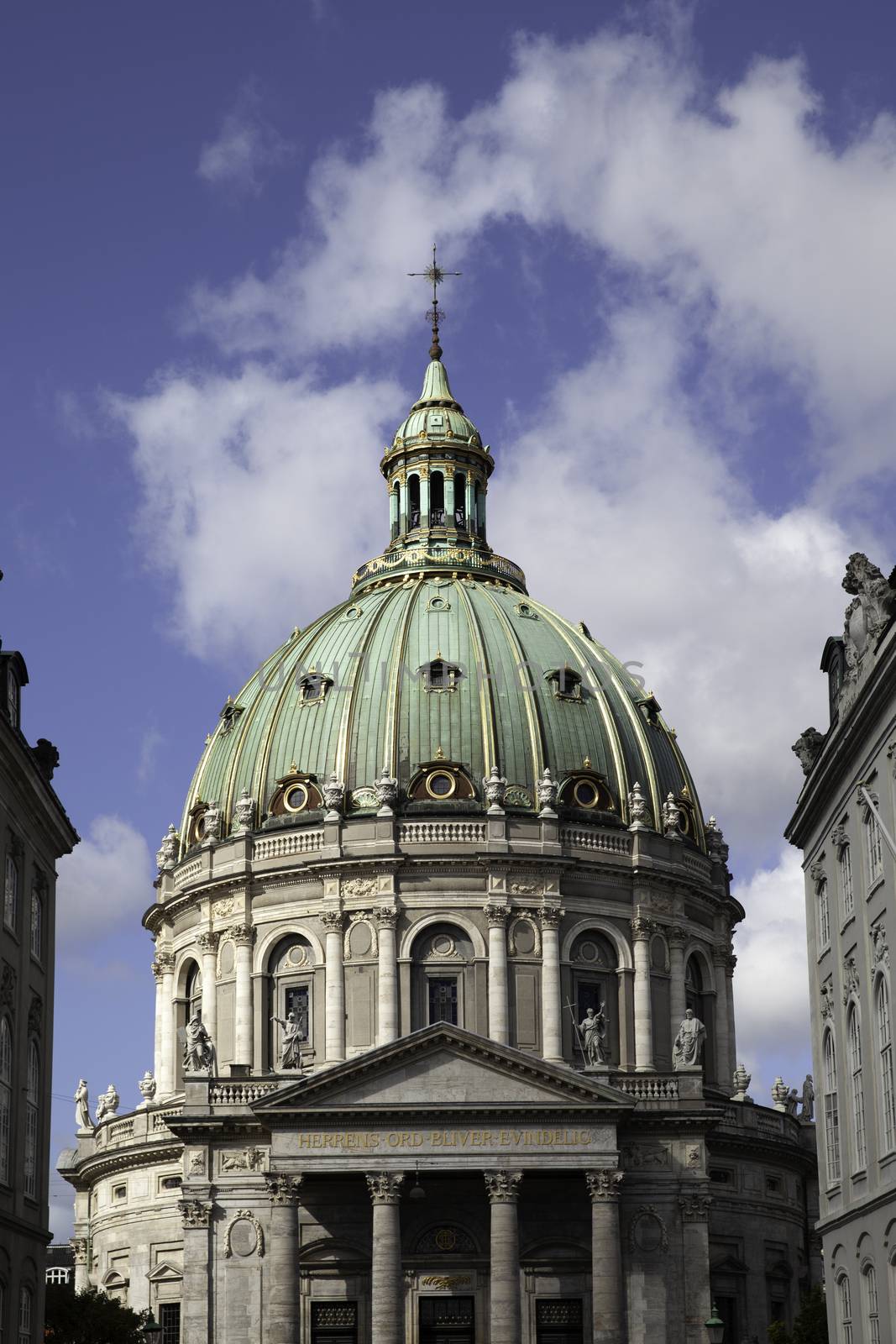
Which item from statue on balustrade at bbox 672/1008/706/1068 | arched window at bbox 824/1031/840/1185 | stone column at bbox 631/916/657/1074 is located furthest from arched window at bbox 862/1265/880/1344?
stone column at bbox 631/916/657/1074

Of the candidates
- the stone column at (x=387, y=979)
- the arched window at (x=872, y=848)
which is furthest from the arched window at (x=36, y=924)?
the stone column at (x=387, y=979)

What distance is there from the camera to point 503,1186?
79.5 metres

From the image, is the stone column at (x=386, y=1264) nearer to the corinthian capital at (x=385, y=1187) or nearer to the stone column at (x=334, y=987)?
the corinthian capital at (x=385, y=1187)

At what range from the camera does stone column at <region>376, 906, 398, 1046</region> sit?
91.5m

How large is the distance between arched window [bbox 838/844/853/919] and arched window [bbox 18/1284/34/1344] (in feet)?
68.1

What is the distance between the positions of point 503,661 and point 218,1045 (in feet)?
68.7

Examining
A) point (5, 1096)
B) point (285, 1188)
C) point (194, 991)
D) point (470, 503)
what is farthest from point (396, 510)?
point (5, 1096)

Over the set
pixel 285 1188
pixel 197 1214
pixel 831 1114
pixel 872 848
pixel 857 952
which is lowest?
pixel 831 1114

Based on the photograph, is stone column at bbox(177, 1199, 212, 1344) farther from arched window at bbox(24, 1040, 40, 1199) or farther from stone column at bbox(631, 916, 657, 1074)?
arched window at bbox(24, 1040, 40, 1199)

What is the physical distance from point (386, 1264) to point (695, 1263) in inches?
471

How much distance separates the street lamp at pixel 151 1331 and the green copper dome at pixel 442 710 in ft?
72.3

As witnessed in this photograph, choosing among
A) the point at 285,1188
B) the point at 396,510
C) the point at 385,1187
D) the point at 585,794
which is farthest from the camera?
the point at 396,510

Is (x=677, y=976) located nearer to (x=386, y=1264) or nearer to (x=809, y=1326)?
(x=386, y=1264)

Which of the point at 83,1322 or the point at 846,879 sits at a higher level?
the point at 846,879
